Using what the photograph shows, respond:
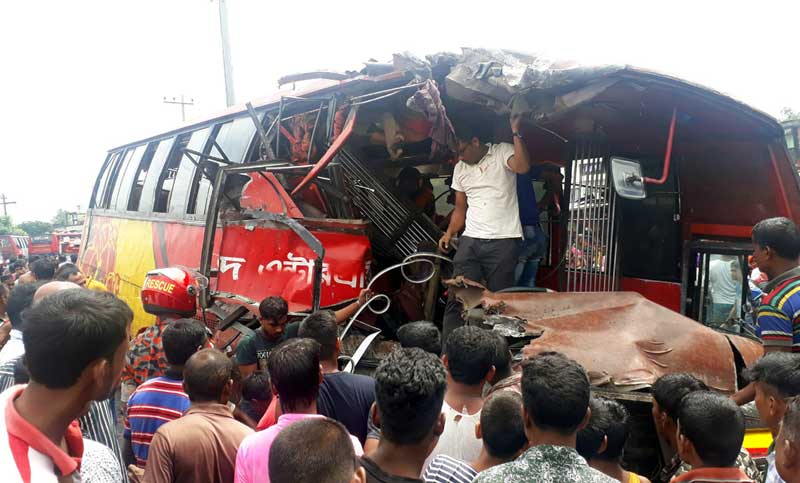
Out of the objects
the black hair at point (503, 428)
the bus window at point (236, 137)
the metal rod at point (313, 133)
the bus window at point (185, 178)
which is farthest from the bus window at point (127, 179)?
the black hair at point (503, 428)

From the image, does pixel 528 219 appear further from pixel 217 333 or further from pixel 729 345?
pixel 217 333

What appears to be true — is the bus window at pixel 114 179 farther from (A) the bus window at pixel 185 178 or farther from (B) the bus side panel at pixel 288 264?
(B) the bus side panel at pixel 288 264

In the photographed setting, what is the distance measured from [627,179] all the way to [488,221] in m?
1.04

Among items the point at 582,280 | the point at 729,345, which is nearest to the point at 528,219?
the point at 582,280

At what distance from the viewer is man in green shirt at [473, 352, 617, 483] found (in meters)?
1.52

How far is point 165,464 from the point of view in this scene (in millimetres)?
2150

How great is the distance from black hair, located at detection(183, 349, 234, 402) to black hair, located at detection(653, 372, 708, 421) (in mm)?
1936

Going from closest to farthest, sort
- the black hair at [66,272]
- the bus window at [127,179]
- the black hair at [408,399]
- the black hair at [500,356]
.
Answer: the black hair at [408,399] < the black hair at [500,356] < the black hair at [66,272] < the bus window at [127,179]

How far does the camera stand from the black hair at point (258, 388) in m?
3.34

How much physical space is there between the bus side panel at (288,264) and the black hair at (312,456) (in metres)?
3.10

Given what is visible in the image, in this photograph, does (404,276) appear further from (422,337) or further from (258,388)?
(258,388)

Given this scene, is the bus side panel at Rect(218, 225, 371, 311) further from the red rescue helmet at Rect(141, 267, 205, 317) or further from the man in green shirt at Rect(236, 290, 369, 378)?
the red rescue helmet at Rect(141, 267, 205, 317)

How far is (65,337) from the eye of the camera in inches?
55.1

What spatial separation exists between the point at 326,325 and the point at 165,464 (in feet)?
3.30
